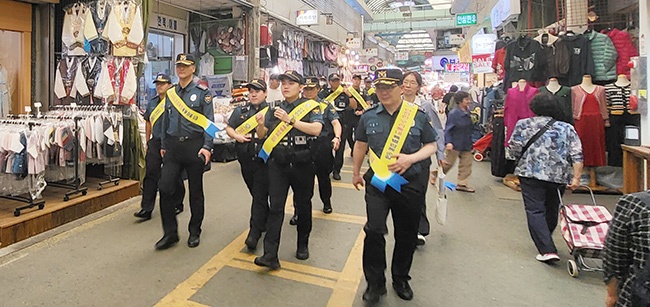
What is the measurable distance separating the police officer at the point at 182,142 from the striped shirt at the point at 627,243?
3071 millimetres

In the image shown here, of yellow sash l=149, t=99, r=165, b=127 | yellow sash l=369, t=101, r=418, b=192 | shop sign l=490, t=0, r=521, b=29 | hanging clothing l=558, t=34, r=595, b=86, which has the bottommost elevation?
yellow sash l=369, t=101, r=418, b=192

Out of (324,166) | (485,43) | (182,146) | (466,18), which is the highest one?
(466,18)

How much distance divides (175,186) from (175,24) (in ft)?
23.6

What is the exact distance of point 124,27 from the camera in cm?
552

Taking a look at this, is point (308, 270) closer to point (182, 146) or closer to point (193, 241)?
point (193, 241)

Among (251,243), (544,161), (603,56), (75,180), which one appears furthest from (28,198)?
(603,56)

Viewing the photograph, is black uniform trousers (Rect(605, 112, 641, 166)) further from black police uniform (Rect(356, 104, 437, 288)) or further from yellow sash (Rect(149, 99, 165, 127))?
yellow sash (Rect(149, 99, 165, 127))

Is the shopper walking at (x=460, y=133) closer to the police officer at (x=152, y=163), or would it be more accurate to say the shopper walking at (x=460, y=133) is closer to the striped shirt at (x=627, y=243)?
the police officer at (x=152, y=163)

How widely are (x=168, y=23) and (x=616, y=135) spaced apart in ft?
29.8

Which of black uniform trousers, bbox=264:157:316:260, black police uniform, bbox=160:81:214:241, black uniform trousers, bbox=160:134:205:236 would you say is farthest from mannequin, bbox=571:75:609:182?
black uniform trousers, bbox=160:134:205:236

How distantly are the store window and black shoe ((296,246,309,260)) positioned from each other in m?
6.78

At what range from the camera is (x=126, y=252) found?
150 inches

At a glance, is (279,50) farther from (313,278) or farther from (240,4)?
(313,278)

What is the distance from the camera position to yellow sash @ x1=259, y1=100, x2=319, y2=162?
3.45m
